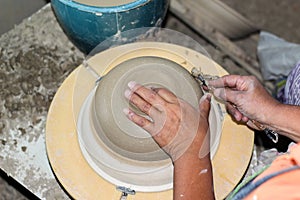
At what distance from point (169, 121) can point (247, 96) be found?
0.26 metres

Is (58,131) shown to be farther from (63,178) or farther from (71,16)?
(71,16)

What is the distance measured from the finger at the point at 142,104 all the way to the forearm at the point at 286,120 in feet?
1.10

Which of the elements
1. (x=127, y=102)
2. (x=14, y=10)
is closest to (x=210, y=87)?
(x=127, y=102)

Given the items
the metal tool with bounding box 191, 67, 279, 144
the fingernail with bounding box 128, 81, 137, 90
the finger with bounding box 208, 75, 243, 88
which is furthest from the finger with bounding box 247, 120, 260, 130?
the fingernail with bounding box 128, 81, 137, 90

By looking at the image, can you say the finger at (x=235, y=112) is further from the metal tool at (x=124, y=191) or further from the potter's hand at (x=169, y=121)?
the metal tool at (x=124, y=191)

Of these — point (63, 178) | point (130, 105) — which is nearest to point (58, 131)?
point (63, 178)

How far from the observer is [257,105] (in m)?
1.48

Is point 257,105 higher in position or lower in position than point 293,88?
higher

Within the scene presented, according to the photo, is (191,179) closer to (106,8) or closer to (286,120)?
(286,120)

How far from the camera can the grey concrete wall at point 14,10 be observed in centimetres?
216

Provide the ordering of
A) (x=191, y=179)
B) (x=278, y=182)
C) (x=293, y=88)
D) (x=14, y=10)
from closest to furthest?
(x=278, y=182) → (x=191, y=179) → (x=293, y=88) → (x=14, y=10)

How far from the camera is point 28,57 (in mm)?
1929

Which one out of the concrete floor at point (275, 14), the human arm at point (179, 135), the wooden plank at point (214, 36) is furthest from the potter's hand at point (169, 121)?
the concrete floor at point (275, 14)

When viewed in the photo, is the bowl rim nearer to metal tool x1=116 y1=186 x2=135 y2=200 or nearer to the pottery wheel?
the pottery wheel
